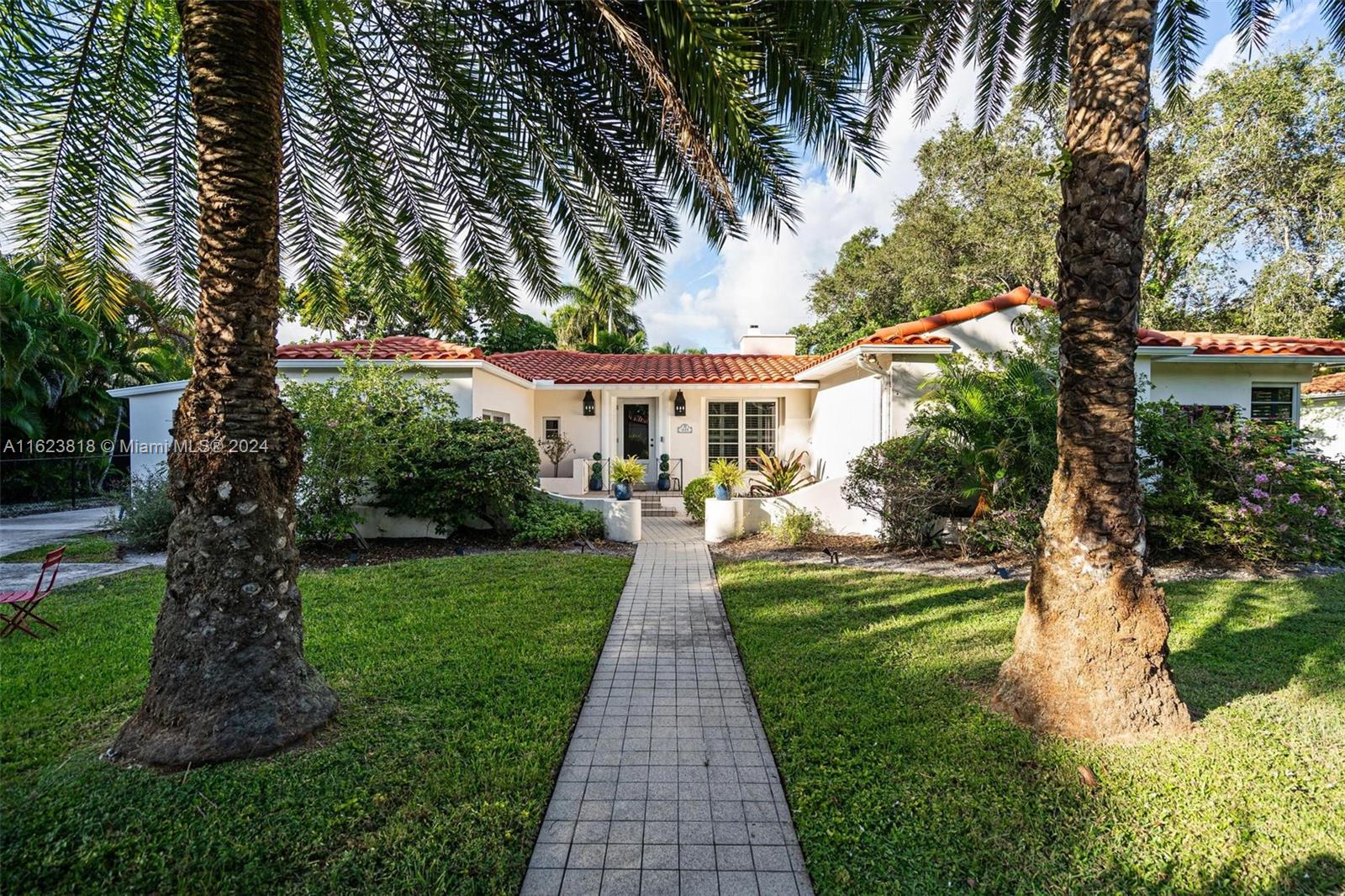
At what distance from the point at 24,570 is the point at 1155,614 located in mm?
14370

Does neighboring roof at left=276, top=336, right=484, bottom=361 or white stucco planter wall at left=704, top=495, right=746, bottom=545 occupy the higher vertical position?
neighboring roof at left=276, top=336, right=484, bottom=361

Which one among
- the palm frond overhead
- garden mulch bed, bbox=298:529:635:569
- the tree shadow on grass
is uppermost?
the palm frond overhead

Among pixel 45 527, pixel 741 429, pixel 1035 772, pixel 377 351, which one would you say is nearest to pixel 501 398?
pixel 377 351

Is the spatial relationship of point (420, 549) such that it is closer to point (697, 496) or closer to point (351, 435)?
point (351, 435)

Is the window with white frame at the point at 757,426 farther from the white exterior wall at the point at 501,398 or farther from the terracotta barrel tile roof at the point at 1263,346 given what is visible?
the terracotta barrel tile roof at the point at 1263,346

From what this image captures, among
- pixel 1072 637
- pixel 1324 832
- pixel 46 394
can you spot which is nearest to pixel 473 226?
pixel 1072 637

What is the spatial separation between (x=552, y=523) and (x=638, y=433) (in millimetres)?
6824

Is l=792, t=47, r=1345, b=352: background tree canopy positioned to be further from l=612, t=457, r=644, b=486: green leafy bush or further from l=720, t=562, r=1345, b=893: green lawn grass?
l=720, t=562, r=1345, b=893: green lawn grass

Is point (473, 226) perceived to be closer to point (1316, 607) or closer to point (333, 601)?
point (333, 601)

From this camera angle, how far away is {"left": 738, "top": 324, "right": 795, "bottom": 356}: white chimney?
A: 2078 centimetres

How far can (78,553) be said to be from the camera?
1025 cm

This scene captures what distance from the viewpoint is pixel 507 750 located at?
3.79 meters

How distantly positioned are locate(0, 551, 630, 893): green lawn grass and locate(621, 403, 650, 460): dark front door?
11.3m

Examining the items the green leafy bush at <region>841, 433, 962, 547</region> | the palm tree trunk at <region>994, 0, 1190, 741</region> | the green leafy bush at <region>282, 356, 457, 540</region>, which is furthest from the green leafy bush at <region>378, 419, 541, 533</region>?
the palm tree trunk at <region>994, 0, 1190, 741</region>
